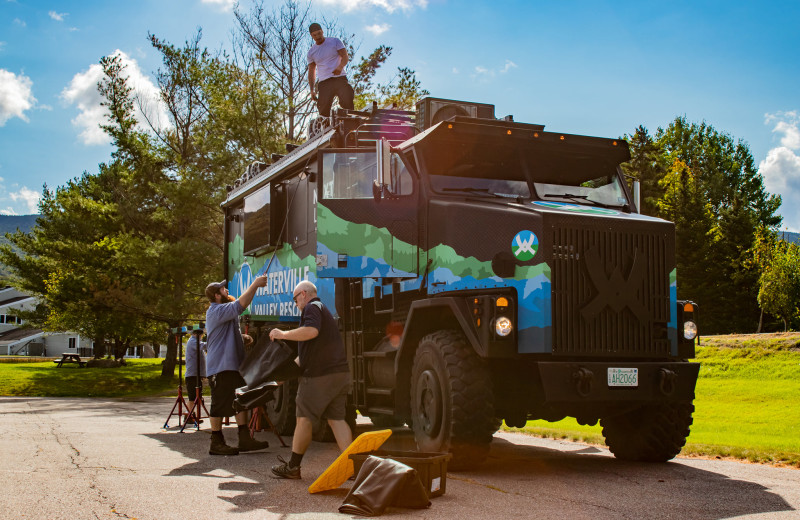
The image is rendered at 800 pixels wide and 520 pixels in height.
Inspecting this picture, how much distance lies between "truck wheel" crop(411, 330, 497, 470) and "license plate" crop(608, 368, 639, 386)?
3.69ft

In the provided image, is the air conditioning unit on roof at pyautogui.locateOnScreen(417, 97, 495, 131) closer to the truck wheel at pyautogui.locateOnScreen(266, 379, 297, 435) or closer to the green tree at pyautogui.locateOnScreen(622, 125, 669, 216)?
the truck wheel at pyautogui.locateOnScreen(266, 379, 297, 435)

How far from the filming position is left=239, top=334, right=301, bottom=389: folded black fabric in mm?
8180

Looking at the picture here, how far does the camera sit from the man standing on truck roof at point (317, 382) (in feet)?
24.9

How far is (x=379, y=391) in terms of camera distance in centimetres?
933

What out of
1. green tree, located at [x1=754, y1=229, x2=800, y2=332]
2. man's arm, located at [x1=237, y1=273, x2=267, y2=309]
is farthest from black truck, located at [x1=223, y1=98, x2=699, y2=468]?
green tree, located at [x1=754, y1=229, x2=800, y2=332]

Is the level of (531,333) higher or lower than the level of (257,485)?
higher

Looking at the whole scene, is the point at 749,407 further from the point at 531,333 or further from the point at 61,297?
the point at 61,297

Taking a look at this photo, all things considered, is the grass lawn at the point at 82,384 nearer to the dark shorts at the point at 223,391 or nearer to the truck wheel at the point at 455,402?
the dark shorts at the point at 223,391

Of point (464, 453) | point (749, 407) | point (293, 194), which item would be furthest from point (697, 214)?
point (464, 453)

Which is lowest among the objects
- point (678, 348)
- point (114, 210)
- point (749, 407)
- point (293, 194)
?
point (749, 407)

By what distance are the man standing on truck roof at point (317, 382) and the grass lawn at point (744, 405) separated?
5.00 m

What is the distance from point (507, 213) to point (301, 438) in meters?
2.88

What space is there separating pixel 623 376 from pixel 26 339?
336 ft

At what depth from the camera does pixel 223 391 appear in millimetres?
9914
